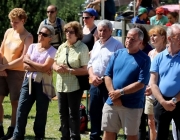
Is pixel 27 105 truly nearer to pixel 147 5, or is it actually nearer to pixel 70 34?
pixel 70 34

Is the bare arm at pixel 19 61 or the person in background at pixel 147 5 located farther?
the person in background at pixel 147 5

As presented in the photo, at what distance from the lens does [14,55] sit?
9734 millimetres

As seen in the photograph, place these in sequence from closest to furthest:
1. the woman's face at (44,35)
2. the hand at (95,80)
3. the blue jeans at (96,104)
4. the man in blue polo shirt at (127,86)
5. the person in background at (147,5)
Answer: the man in blue polo shirt at (127,86), the hand at (95,80), the blue jeans at (96,104), the woman's face at (44,35), the person in background at (147,5)

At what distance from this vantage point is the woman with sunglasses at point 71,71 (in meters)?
8.84

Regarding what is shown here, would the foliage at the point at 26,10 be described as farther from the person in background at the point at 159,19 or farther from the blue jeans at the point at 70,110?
the blue jeans at the point at 70,110

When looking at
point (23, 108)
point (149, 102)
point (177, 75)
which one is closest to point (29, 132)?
point (23, 108)

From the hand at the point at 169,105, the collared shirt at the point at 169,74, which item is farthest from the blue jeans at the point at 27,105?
the hand at the point at 169,105

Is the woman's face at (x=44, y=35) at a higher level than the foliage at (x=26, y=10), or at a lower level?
higher

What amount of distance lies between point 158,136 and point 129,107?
0.53 meters

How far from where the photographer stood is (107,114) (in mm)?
7762

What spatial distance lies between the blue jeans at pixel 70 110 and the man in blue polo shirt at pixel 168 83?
172 cm

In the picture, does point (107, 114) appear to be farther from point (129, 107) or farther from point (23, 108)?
point (23, 108)

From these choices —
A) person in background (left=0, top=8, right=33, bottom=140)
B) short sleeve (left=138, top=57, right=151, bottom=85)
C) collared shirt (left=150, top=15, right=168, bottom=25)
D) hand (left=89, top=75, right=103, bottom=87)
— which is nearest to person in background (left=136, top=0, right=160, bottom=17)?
collared shirt (left=150, top=15, right=168, bottom=25)

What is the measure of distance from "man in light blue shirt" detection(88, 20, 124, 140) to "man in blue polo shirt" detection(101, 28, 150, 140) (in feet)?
2.47
